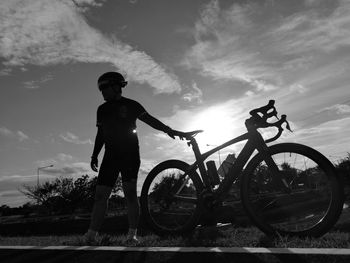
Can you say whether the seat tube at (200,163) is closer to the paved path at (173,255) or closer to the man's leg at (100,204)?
the man's leg at (100,204)

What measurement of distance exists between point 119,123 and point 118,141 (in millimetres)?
253

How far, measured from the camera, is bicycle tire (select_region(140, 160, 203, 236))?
4812 mm

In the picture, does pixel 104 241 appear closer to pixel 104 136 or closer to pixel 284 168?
pixel 104 136

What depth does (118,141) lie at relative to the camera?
4.96 metres

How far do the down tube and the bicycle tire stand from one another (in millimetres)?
374

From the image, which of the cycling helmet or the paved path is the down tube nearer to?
the paved path

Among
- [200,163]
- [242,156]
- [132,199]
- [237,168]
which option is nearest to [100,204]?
[132,199]

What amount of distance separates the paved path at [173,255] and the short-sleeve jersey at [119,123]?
170 cm

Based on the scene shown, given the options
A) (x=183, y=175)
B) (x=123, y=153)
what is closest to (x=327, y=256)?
(x=183, y=175)

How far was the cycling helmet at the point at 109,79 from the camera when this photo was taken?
504cm

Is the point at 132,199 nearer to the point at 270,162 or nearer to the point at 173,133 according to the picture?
the point at 173,133

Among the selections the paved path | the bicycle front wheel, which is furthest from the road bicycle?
the paved path

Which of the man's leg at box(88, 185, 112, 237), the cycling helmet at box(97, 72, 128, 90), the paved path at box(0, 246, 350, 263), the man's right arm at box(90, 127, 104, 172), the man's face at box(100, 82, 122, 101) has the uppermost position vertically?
the cycling helmet at box(97, 72, 128, 90)

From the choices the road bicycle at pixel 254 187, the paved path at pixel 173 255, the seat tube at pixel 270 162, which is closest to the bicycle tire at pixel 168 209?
the road bicycle at pixel 254 187
